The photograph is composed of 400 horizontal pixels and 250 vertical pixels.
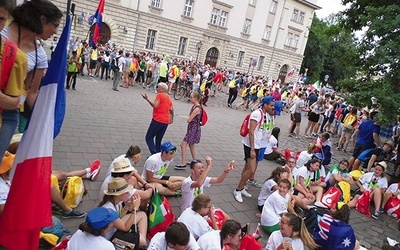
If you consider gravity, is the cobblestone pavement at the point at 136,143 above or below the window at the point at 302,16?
below

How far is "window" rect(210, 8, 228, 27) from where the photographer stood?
119ft

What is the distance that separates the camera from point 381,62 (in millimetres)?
6980

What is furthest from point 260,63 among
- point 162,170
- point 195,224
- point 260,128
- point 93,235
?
point 93,235

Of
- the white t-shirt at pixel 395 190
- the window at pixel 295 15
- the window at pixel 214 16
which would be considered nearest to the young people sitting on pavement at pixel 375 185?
the white t-shirt at pixel 395 190

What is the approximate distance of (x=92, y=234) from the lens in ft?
9.71

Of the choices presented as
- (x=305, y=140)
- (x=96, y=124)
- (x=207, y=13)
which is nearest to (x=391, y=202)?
(x=305, y=140)

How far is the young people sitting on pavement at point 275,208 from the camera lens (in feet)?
16.7

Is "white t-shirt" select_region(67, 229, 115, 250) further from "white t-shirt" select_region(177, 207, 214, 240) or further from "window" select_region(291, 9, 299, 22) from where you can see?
"window" select_region(291, 9, 299, 22)

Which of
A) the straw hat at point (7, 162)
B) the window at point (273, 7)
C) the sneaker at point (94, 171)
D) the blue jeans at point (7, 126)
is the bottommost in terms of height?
the sneaker at point (94, 171)

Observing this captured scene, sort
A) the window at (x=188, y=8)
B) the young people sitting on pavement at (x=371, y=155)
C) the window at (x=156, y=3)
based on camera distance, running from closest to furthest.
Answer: the young people sitting on pavement at (x=371, y=155) < the window at (x=156, y=3) < the window at (x=188, y=8)

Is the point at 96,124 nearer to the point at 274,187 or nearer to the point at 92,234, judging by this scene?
the point at 274,187

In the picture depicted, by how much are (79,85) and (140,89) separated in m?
4.07

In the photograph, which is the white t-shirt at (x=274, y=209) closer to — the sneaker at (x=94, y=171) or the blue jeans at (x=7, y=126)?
the sneaker at (x=94, y=171)

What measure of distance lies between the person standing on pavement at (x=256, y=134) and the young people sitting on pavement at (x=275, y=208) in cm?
89
